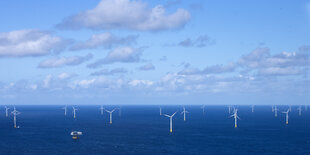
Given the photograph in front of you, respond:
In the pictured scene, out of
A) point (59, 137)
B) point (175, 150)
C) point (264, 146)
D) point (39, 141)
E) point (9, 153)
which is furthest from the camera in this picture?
point (59, 137)

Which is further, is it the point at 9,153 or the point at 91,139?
the point at 91,139

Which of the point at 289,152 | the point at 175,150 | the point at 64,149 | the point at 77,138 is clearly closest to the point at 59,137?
the point at 77,138

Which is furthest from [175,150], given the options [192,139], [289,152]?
[289,152]

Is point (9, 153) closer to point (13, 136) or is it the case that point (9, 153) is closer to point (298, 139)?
point (13, 136)

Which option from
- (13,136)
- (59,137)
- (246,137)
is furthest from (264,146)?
(13,136)

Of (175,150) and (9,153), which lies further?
(175,150)

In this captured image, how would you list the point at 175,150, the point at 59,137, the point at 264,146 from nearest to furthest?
the point at 175,150 → the point at 264,146 → the point at 59,137

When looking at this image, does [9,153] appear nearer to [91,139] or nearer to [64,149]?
[64,149]

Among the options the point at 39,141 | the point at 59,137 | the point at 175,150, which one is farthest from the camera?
the point at 59,137
